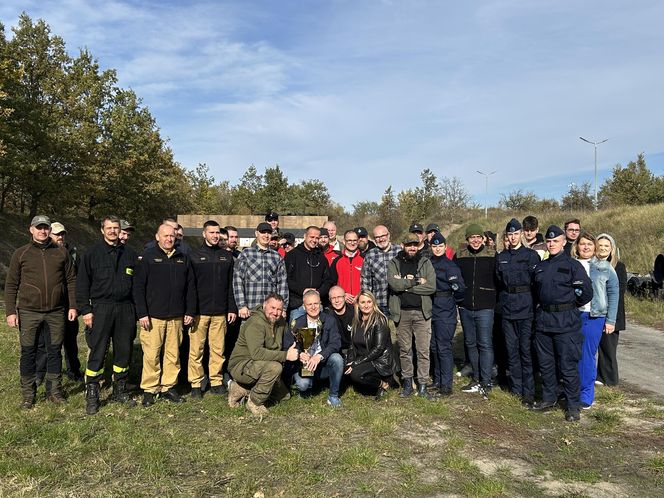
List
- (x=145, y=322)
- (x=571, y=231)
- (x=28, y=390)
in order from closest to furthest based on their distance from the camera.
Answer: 1. (x=28, y=390)
2. (x=145, y=322)
3. (x=571, y=231)

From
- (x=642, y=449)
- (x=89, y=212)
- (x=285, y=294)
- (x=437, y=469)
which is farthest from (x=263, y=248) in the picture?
(x=89, y=212)

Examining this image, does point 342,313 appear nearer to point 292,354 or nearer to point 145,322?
point 292,354

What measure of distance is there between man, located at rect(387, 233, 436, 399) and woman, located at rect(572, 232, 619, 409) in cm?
178

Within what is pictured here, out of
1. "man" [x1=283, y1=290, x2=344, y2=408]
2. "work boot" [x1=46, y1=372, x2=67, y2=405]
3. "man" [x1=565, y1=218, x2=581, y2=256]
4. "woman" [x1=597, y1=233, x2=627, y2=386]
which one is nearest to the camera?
"work boot" [x1=46, y1=372, x2=67, y2=405]

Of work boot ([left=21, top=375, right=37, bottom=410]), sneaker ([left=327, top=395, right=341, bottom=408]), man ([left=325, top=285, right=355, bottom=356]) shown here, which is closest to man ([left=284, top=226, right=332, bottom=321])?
man ([left=325, top=285, right=355, bottom=356])

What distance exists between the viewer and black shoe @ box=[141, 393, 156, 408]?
18.2 ft

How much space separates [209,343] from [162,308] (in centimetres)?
85

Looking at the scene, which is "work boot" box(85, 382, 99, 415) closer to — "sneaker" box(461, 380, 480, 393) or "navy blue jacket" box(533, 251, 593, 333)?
"sneaker" box(461, 380, 480, 393)

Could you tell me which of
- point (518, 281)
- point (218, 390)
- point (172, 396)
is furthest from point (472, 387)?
point (172, 396)

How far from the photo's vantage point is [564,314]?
5.23 m

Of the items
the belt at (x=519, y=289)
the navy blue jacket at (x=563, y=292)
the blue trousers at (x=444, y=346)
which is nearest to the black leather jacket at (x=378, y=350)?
the blue trousers at (x=444, y=346)

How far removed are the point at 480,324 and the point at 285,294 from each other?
2495 mm

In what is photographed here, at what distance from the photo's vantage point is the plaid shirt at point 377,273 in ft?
20.9

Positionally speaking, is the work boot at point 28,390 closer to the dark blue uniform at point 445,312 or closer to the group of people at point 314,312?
the group of people at point 314,312
